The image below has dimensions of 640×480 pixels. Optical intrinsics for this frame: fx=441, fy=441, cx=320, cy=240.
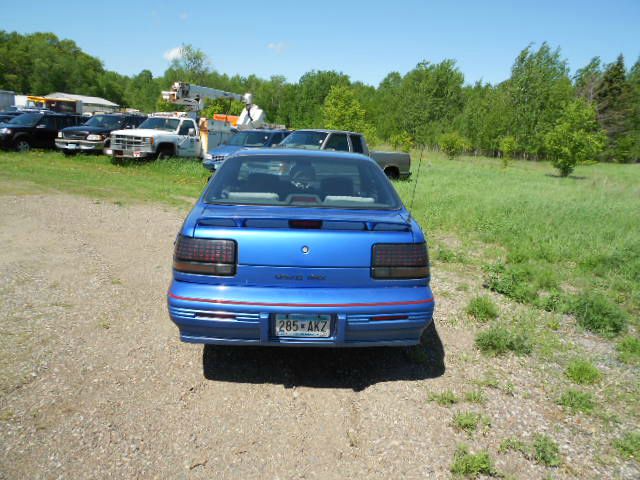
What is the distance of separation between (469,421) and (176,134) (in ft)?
53.2

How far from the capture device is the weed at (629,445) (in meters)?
2.65

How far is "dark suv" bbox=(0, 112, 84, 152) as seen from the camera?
682 inches

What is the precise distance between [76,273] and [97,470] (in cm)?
350

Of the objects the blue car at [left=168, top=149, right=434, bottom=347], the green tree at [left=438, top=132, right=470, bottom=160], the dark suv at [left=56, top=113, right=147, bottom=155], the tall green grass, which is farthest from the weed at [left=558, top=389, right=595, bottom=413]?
the green tree at [left=438, top=132, right=470, bottom=160]

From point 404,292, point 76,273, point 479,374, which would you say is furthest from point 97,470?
point 76,273

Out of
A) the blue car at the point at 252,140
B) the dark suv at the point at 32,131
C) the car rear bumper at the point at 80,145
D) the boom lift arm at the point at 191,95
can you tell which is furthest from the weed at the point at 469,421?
the dark suv at the point at 32,131

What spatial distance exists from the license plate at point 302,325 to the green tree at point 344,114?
110 feet

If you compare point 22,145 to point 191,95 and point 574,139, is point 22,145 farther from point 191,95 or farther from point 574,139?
point 574,139

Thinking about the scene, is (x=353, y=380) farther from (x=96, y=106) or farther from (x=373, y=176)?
(x=96, y=106)

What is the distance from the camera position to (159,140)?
16.0m

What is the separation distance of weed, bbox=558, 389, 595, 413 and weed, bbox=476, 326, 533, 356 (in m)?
0.67

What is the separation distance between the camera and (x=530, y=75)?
5200 centimetres

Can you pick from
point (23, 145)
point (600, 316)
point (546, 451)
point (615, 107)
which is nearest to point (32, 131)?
point (23, 145)

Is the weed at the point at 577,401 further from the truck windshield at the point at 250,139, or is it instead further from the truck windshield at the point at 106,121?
the truck windshield at the point at 106,121
